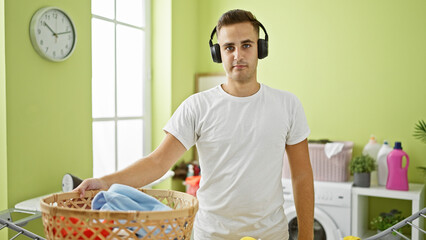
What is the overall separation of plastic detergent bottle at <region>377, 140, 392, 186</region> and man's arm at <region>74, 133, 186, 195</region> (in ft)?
6.73

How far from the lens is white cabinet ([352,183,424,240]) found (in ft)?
8.87

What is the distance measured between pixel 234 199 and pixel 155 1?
2487 mm

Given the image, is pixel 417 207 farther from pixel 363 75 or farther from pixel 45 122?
pixel 45 122

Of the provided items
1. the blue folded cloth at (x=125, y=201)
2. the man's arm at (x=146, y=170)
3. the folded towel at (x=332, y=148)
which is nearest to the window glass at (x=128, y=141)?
the folded towel at (x=332, y=148)

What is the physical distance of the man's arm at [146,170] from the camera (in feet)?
3.38

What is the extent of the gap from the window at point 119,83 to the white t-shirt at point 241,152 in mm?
1607

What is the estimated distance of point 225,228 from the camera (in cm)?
135

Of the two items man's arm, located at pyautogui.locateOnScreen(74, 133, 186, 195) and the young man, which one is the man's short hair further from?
man's arm, located at pyautogui.locateOnScreen(74, 133, 186, 195)

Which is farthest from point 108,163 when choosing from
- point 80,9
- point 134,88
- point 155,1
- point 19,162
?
point 155,1

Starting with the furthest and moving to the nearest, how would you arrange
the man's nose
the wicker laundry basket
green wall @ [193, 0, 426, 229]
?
green wall @ [193, 0, 426, 229] < the man's nose < the wicker laundry basket

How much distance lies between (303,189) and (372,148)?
1.89 meters

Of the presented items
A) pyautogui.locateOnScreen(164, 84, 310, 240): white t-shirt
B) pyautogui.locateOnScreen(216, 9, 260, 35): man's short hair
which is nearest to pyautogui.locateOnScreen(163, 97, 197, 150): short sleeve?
pyautogui.locateOnScreen(164, 84, 310, 240): white t-shirt

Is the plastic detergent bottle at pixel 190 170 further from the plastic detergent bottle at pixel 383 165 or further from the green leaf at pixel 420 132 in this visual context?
the green leaf at pixel 420 132

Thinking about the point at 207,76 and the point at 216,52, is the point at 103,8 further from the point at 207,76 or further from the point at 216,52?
the point at 216,52
